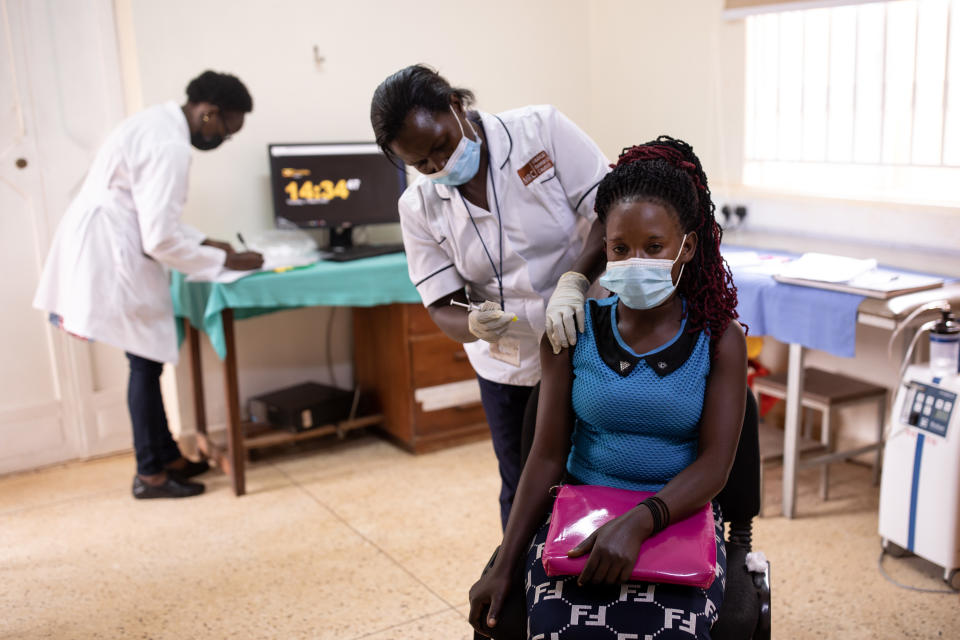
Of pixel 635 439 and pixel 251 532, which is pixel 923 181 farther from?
pixel 251 532

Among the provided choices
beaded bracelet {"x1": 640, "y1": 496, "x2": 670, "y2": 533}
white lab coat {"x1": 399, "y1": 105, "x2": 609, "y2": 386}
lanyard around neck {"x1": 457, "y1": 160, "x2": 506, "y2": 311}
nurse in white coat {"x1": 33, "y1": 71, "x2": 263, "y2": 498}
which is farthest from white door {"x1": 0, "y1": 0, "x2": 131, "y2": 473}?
beaded bracelet {"x1": 640, "y1": 496, "x2": 670, "y2": 533}

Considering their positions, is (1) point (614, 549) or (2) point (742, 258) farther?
(2) point (742, 258)

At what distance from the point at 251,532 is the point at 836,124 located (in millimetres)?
2486

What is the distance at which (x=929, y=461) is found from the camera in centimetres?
227

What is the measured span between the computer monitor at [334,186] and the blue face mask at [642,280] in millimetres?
2174

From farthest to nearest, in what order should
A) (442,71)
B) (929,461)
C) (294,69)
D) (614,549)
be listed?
(442,71) < (294,69) < (929,461) < (614,549)

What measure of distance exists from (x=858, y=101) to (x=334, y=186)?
1962 mm

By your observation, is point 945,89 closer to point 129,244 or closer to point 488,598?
point 488,598

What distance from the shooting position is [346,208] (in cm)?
346

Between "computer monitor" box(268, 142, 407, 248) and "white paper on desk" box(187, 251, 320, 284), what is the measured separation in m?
0.16

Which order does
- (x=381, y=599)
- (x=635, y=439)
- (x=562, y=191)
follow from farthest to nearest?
1. (x=381, y=599)
2. (x=562, y=191)
3. (x=635, y=439)

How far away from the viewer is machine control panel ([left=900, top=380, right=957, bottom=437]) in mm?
2236

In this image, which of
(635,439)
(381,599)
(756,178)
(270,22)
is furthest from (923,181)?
(270,22)

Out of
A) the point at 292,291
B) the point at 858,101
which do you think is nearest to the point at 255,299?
the point at 292,291
